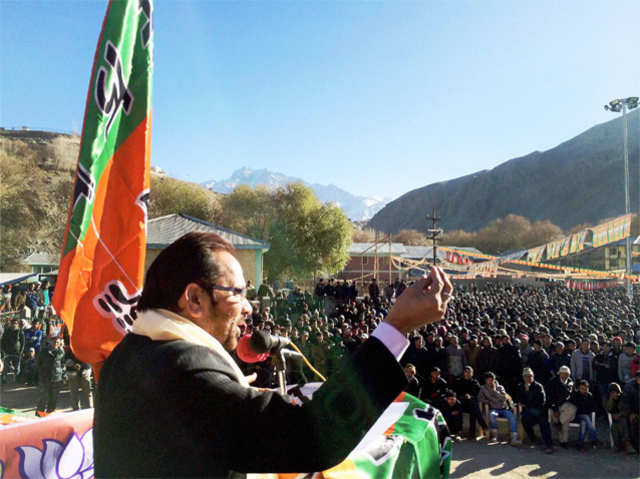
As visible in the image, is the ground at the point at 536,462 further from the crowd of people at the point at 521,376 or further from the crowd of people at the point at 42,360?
the crowd of people at the point at 42,360

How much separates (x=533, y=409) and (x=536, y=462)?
3.24ft

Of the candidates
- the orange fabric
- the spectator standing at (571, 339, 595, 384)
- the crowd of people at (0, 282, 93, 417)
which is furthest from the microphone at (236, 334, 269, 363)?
the spectator standing at (571, 339, 595, 384)

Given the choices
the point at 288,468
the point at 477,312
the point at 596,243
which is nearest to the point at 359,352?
the point at 288,468

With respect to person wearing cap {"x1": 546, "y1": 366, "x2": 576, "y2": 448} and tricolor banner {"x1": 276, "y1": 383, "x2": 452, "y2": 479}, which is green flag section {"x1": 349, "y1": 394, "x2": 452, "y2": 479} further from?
person wearing cap {"x1": 546, "y1": 366, "x2": 576, "y2": 448}

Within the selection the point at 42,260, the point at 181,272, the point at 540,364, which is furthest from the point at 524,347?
the point at 42,260

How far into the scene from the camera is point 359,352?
4.01 ft

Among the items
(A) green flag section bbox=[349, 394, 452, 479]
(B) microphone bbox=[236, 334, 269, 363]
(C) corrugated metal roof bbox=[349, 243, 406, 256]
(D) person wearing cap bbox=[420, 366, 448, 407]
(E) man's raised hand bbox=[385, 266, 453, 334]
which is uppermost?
(C) corrugated metal roof bbox=[349, 243, 406, 256]

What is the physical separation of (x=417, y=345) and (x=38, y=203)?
5237 cm

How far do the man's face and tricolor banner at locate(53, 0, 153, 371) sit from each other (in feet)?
4.94

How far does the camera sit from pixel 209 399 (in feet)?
3.55

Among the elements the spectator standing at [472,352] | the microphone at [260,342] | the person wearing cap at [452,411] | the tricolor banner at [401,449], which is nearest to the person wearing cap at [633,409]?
the person wearing cap at [452,411]

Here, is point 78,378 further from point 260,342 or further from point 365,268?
point 365,268

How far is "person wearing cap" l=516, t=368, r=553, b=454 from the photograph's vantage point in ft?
25.2

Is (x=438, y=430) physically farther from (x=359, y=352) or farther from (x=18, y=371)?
(x=18, y=371)
